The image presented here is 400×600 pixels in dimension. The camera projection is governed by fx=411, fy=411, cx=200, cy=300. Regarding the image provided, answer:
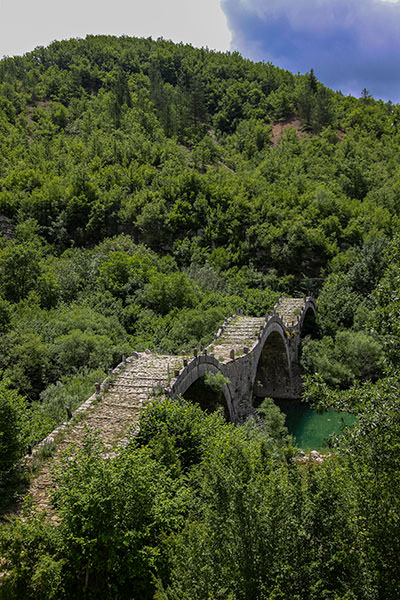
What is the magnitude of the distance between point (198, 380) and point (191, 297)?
1798 cm

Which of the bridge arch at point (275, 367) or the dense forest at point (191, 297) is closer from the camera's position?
the dense forest at point (191, 297)

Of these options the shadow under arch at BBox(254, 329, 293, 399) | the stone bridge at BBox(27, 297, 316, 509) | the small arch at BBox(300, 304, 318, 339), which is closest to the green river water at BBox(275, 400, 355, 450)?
the shadow under arch at BBox(254, 329, 293, 399)

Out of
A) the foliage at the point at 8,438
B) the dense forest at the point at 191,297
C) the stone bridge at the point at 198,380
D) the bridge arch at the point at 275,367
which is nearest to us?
the dense forest at the point at 191,297

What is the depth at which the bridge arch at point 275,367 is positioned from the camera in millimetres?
34500

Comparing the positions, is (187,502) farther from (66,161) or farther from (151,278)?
(66,161)

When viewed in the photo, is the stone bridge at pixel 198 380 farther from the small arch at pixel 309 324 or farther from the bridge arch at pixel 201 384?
the small arch at pixel 309 324

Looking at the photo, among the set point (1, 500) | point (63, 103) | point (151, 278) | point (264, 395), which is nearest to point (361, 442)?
point (1, 500)

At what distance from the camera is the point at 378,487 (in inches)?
312

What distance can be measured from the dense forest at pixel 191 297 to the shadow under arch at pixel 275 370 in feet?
7.79

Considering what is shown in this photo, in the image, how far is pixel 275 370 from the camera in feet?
119

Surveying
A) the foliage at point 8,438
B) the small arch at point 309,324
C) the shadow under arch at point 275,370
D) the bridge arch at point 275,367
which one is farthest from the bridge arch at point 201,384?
the small arch at point 309,324

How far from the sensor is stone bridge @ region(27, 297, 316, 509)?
13336 mm

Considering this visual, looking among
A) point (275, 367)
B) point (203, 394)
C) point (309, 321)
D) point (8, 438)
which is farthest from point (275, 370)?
point (8, 438)

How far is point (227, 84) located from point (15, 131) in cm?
5278
